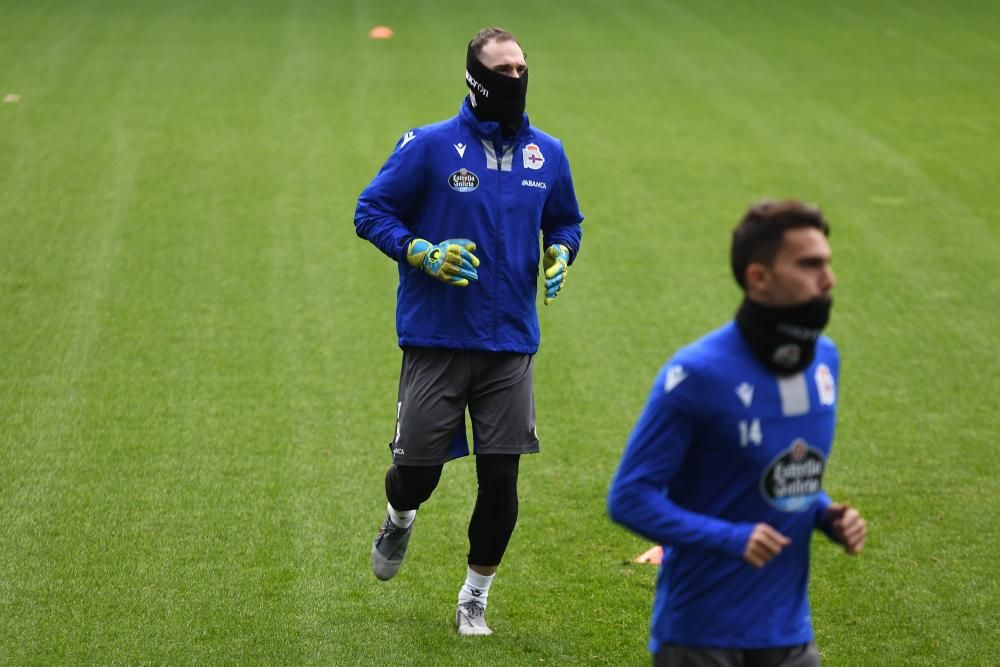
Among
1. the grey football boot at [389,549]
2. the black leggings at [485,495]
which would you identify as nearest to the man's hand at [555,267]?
the black leggings at [485,495]

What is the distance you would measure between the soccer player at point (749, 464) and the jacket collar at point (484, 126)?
1.90 m

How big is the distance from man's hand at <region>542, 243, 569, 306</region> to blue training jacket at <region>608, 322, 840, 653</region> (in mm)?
1817

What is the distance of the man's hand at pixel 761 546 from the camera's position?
123 inches

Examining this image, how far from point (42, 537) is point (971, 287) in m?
7.12

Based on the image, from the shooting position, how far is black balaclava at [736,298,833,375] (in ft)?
10.5

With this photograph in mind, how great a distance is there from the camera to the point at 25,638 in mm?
5215

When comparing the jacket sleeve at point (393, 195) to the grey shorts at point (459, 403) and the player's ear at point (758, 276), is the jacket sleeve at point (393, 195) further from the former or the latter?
the player's ear at point (758, 276)

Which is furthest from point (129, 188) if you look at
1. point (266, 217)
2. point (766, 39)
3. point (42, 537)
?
point (766, 39)

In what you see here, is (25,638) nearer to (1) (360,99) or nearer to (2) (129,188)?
(2) (129,188)

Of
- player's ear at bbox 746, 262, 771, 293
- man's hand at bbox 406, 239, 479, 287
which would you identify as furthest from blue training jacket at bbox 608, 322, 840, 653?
man's hand at bbox 406, 239, 479, 287

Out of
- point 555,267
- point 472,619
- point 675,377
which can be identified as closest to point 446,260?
point 555,267

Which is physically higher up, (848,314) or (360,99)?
(848,314)

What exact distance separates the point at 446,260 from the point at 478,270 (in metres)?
0.27

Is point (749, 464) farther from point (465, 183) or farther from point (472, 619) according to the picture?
point (472, 619)
